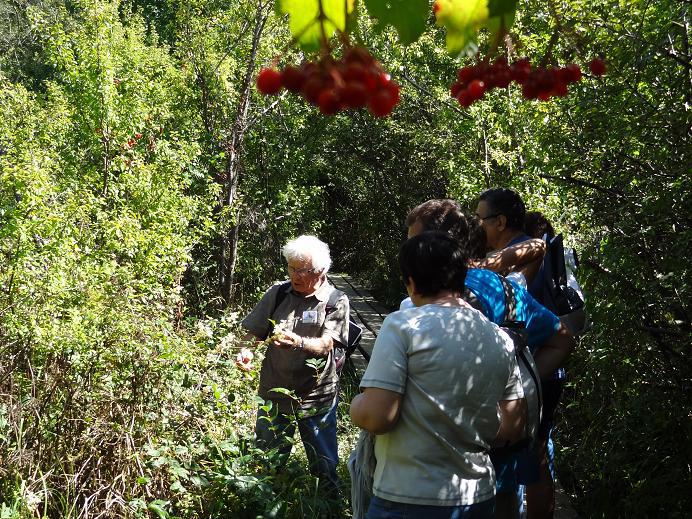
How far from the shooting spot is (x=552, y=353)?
118 inches

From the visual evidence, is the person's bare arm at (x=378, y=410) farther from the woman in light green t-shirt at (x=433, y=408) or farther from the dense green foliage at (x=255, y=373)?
the dense green foliage at (x=255, y=373)

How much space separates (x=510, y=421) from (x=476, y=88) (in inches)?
53.6

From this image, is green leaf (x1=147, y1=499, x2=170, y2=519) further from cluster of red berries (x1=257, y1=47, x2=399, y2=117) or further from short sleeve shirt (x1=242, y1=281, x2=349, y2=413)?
cluster of red berries (x1=257, y1=47, x2=399, y2=117)

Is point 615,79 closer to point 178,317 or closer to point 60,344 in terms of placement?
point 60,344

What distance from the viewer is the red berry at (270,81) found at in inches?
47.6

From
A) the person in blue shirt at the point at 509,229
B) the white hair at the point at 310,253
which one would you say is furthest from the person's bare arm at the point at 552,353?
the white hair at the point at 310,253

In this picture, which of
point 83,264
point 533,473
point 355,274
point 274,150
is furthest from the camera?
point 355,274

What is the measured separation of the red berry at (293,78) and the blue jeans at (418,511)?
146 cm

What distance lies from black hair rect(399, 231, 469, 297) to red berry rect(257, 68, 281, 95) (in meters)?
1.16

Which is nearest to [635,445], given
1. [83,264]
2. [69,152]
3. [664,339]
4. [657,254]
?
[664,339]

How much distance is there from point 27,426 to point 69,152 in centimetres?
514

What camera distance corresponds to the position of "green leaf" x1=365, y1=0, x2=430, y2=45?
104 cm

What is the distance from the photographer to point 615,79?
156 inches

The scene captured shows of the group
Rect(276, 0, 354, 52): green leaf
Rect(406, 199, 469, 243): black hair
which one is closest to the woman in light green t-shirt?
Rect(406, 199, 469, 243): black hair
